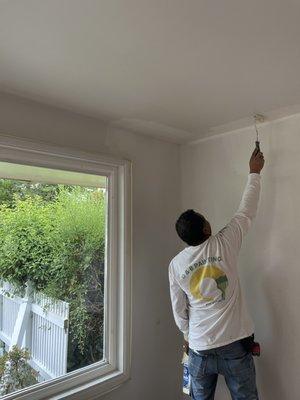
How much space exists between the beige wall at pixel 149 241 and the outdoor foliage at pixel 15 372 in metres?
0.52

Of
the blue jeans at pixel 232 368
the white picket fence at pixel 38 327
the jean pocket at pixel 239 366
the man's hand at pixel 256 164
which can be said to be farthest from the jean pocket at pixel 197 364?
the man's hand at pixel 256 164

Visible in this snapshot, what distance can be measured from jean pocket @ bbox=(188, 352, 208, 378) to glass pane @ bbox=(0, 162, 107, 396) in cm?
64

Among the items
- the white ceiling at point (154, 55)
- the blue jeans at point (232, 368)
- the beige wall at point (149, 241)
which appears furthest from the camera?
the beige wall at point (149, 241)

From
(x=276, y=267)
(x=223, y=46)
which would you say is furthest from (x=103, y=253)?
(x=223, y=46)

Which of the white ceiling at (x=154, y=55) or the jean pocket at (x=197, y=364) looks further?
the jean pocket at (x=197, y=364)

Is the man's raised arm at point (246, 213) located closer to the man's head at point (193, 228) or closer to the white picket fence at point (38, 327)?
the man's head at point (193, 228)

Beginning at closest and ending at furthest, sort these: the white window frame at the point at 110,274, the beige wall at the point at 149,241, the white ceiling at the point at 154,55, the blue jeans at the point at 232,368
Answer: the white ceiling at the point at 154,55 < the blue jeans at the point at 232,368 < the white window frame at the point at 110,274 < the beige wall at the point at 149,241

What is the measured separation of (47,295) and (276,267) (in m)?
1.43

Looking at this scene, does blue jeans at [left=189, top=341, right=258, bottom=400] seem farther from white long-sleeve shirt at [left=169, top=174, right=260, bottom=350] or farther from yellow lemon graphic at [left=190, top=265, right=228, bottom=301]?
yellow lemon graphic at [left=190, top=265, right=228, bottom=301]

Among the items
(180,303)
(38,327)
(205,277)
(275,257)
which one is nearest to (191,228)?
(205,277)

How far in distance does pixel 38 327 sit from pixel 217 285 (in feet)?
3.58

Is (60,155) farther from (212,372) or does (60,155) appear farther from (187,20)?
(212,372)

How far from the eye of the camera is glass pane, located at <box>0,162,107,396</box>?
→ 181cm

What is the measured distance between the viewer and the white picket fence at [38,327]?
1806 millimetres
